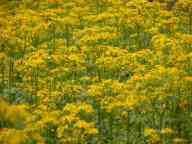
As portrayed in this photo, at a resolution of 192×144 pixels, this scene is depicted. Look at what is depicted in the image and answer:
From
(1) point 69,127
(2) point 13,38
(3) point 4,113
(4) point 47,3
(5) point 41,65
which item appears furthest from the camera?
(4) point 47,3

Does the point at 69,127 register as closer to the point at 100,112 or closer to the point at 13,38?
the point at 100,112

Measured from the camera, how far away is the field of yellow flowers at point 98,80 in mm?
9742

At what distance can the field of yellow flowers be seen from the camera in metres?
9.74

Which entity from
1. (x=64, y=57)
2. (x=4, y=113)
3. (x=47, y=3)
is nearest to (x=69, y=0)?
(x=47, y=3)

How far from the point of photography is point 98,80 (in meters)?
12.7

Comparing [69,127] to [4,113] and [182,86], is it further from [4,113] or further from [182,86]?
[4,113]

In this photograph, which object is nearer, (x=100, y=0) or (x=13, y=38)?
(x=13, y=38)

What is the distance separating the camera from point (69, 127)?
9.62m

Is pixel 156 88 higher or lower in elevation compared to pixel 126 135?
higher

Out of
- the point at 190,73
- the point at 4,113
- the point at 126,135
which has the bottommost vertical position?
the point at 126,135

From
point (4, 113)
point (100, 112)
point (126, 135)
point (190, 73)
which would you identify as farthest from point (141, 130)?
point (4, 113)

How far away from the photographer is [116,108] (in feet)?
35.2

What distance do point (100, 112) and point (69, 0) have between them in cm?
897

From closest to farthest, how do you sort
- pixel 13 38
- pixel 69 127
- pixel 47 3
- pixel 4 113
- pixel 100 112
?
pixel 4 113 < pixel 69 127 < pixel 100 112 < pixel 13 38 < pixel 47 3
